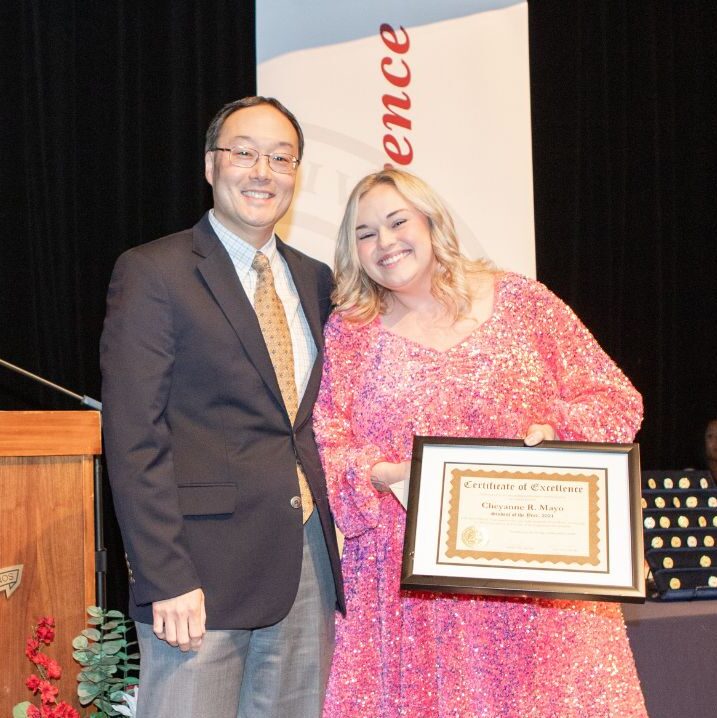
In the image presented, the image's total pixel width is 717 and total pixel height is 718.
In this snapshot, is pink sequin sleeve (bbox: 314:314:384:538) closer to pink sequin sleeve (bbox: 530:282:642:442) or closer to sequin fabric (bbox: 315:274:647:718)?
sequin fabric (bbox: 315:274:647:718)

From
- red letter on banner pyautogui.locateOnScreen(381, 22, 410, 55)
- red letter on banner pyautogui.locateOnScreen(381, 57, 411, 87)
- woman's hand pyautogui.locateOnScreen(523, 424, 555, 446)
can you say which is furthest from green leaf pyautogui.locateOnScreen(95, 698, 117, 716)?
red letter on banner pyautogui.locateOnScreen(381, 22, 410, 55)

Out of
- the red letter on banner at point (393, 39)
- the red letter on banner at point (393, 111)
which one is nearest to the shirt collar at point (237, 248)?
the red letter on banner at point (393, 111)

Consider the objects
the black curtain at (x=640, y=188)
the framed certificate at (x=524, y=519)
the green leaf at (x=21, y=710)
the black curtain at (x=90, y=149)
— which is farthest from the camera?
the black curtain at (x=640, y=188)

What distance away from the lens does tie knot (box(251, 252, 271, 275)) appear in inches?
83.8

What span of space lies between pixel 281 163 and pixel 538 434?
85 cm

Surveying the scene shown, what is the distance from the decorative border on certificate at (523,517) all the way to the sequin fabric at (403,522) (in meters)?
0.18

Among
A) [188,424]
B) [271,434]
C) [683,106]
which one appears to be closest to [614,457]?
[271,434]

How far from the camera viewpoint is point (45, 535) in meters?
2.24

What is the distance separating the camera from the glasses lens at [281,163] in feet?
7.01

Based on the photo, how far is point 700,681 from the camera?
9.54 ft

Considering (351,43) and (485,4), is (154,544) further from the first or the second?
(485,4)

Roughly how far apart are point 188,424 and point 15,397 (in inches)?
63.7

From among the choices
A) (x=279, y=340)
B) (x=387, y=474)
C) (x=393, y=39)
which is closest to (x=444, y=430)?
(x=387, y=474)

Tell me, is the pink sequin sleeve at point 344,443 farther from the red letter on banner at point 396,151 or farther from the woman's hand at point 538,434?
the red letter on banner at point 396,151
